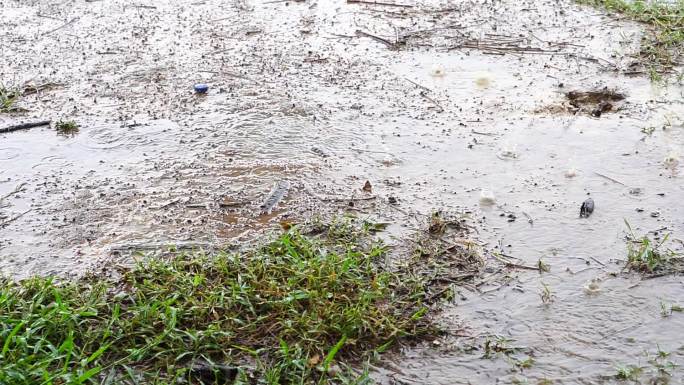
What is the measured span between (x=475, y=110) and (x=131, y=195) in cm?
225

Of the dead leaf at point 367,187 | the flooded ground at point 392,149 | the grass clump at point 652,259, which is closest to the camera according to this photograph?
the flooded ground at point 392,149

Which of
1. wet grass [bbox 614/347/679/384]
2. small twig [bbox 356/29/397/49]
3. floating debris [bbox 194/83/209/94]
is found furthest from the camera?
small twig [bbox 356/29/397/49]

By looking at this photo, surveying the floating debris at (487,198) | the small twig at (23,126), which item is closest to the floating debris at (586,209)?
the floating debris at (487,198)

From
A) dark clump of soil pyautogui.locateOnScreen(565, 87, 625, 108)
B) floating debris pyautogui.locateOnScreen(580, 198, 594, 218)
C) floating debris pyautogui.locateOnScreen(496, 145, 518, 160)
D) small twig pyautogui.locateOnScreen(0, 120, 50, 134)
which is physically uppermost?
small twig pyautogui.locateOnScreen(0, 120, 50, 134)

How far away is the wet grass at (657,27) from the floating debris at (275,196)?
2807mm

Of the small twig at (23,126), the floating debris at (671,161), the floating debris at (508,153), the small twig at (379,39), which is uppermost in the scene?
the small twig at (379,39)

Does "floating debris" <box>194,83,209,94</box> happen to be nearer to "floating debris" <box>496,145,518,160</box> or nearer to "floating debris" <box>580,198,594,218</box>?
"floating debris" <box>496,145,518,160</box>

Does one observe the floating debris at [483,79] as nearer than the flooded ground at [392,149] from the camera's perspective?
No

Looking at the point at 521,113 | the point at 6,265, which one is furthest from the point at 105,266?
the point at 521,113

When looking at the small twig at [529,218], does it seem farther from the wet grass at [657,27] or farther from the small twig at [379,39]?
the small twig at [379,39]

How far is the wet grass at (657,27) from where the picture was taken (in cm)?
504

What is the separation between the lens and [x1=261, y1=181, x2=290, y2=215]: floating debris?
11.7 feet

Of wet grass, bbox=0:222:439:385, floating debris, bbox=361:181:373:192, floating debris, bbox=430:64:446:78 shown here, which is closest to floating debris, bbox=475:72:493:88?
floating debris, bbox=430:64:446:78

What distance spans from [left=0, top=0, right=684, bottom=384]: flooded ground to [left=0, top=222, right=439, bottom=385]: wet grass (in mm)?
202
